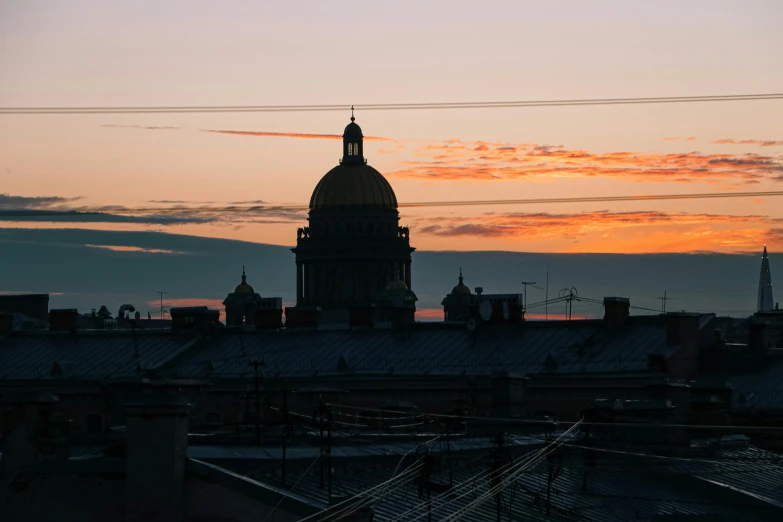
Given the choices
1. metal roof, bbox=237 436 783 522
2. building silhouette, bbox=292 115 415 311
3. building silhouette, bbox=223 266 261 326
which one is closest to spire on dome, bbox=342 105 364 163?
building silhouette, bbox=292 115 415 311

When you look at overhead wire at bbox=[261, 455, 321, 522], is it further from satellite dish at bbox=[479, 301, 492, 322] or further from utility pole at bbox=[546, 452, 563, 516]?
satellite dish at bbox=[479, 301, 492, 322]

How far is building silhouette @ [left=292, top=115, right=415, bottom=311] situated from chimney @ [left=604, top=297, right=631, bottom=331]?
2771 inches

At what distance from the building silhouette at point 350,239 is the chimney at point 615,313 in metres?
70.4

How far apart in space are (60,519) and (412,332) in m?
50.2

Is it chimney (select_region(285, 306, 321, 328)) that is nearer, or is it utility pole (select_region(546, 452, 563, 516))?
utility pole (select_region(546, 452, 563, 516))

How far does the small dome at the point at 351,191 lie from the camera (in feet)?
493

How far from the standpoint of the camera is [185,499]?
28.7m

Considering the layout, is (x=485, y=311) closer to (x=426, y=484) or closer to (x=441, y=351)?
(x=441, y=351)

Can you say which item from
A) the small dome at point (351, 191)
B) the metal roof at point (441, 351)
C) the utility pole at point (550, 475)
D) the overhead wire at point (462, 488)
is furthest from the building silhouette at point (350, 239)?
the overhead wire at point (462, 488)

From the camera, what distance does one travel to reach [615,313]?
2948 inches

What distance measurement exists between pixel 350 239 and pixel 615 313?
74.6 metres

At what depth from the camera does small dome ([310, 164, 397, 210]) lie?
150125mm

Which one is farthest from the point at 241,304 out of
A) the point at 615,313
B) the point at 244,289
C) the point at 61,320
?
the point at 615,313

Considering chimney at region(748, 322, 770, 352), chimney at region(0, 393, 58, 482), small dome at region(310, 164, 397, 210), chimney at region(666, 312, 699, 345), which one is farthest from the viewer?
small dome at region(310, 164, 397, 210)
